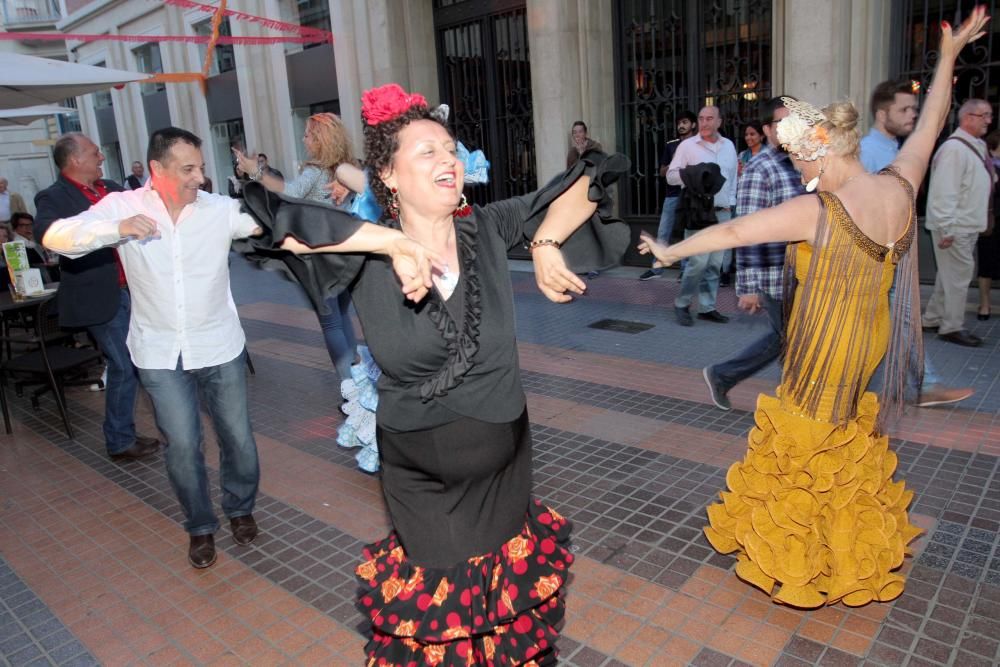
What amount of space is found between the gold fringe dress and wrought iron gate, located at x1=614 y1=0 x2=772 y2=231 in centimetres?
709

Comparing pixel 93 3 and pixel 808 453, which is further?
pixel 93 3

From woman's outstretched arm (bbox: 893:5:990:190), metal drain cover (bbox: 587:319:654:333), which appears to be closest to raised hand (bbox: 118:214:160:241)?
woman's outstretched arm (bbox: 893:5:990:190)

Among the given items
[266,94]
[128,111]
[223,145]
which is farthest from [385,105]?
[128,111]

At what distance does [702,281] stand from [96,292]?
5.66 m

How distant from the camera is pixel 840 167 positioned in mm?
3051

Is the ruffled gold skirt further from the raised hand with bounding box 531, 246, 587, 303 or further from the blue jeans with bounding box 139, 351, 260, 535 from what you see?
the blue jeans with bounding box 139, 351, 260, 535

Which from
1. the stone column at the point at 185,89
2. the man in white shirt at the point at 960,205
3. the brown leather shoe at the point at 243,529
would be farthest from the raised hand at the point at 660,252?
the stone column at the point at 185,89

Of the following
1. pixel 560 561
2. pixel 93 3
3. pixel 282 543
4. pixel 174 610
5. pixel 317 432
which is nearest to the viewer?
pixel 560 561

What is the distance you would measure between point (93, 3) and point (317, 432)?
79.6 ft

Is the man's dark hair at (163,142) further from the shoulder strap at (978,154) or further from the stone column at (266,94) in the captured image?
the stone column at (266,94)

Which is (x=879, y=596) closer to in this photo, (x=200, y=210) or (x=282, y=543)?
(x=282, y=543)

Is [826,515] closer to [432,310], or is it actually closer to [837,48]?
[432,310]

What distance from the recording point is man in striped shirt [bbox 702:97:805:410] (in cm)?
480

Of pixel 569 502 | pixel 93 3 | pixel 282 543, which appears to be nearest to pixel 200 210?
pixel 282 543
